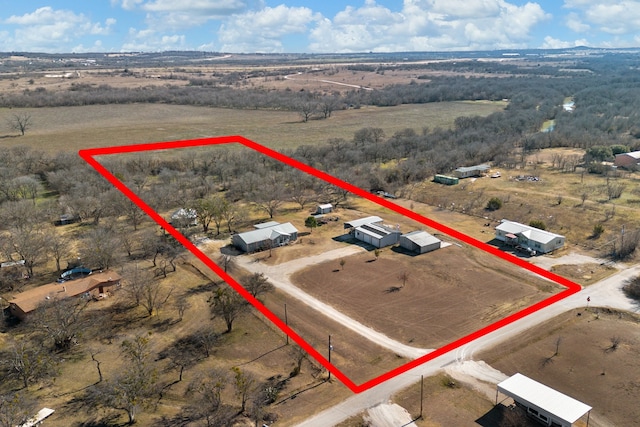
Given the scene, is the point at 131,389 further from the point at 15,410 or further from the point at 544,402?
the point at 544,402

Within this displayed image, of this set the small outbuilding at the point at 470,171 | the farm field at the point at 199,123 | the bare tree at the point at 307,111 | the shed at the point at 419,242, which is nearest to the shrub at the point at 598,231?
the shed at the point at 419,242

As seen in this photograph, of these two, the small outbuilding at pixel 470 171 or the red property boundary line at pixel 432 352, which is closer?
the red property boundary line at pixel 432 352

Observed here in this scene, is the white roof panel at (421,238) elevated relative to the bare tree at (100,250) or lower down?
lower down

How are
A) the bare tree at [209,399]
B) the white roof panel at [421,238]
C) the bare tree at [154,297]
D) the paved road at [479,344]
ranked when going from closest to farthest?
the bare tree at [209,399]
the paved road at [479,344]
the bare tree at [154,297]
the white roof panel at [421,238]

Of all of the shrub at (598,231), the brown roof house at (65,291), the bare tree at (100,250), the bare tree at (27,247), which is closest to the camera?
the brown roof house at (65,291)

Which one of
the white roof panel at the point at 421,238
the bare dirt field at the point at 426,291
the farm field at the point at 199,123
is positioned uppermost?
the farm field at the point at 199,123

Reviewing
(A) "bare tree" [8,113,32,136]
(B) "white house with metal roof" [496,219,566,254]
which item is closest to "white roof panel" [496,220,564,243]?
(B) "white house with metal roof" [496,219,566,254]

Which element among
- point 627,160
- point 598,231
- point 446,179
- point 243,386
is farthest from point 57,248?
point 627,160

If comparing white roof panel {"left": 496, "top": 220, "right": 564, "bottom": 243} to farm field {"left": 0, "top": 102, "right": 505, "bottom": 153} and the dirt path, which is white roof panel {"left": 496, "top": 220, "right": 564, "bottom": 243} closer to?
the dirt path

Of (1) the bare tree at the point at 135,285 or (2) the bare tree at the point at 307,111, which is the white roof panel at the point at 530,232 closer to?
(1) the bare tree at the point at 135,285
